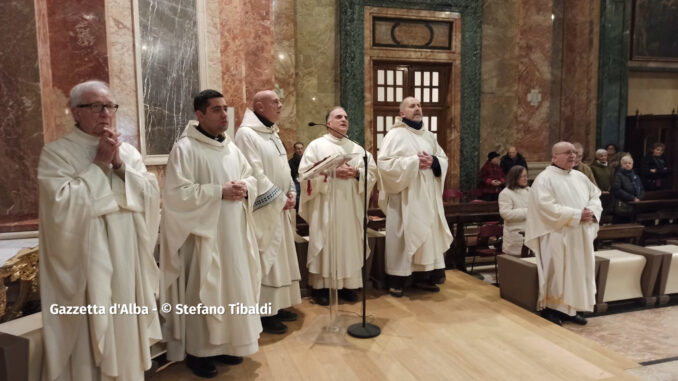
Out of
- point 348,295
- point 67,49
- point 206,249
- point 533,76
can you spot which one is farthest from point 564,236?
point 533,76

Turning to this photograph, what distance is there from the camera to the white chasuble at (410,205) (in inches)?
200

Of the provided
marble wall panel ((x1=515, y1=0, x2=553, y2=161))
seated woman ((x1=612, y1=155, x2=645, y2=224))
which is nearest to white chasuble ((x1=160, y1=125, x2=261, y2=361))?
seated woman ((x1=612, y1=155, x2=645, y2=224))

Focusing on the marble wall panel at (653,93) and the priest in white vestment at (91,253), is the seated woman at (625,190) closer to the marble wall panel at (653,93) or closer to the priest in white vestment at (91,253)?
the marble wall panel at (653,93)

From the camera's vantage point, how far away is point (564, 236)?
15.4ft

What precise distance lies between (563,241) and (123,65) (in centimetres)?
459

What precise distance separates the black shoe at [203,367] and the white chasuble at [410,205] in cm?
231

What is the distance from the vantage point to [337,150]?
16.2 feet

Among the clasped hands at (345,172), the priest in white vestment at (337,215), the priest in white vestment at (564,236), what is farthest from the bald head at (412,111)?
the priest in white vestment at (564,236)

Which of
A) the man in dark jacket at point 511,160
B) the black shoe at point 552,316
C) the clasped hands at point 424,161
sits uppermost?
the clasped hands at point 424,161

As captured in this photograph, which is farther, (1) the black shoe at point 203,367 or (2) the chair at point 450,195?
(2) the chair at point 450,195

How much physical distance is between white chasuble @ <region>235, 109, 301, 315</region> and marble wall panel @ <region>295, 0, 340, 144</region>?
5.38m

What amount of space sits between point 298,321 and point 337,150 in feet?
5.47

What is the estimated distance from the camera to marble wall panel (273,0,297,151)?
9133mm

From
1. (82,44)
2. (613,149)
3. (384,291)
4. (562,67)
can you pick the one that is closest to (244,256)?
(384,291)
